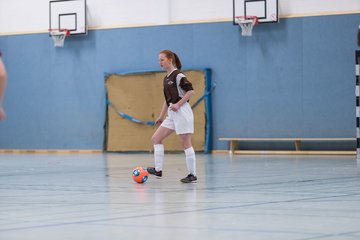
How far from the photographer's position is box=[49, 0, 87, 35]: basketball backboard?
2907 centimetres

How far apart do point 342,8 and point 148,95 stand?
751cm

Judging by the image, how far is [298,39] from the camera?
2584 cm

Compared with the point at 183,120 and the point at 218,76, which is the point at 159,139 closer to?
the point at 183,120

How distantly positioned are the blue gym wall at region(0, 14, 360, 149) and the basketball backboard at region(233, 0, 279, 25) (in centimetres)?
42

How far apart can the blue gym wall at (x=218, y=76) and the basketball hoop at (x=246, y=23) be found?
1.33 ft

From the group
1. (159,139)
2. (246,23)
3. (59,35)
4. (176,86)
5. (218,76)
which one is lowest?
(159,139)

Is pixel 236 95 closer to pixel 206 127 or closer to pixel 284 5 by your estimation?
pixel 206 127

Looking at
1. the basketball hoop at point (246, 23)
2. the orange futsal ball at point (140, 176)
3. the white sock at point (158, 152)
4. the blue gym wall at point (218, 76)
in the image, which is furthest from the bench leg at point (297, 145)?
the orange futsal ball at point (140, 176)

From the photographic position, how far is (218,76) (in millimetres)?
27094

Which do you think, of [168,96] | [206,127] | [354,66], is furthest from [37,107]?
[168,96]

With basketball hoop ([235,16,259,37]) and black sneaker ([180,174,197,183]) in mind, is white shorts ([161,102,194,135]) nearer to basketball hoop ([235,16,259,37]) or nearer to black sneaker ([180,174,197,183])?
black sneaker ([180,174,197,183])

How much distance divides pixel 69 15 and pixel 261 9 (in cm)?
748

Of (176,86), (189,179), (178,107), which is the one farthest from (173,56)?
(189,179)

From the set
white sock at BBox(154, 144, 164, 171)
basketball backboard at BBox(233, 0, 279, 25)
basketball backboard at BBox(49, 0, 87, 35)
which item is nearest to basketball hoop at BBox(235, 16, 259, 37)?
basketball backboard at BBox(233, 0, 279, 25)
